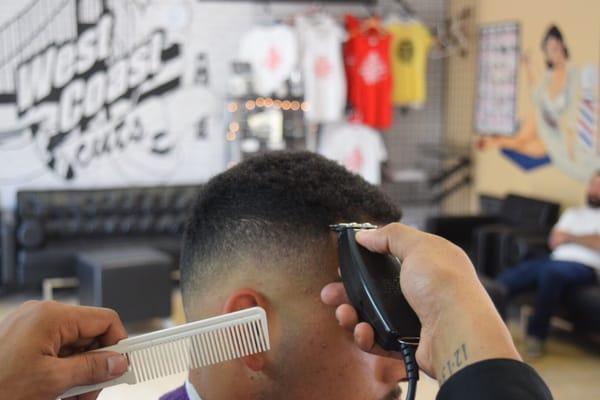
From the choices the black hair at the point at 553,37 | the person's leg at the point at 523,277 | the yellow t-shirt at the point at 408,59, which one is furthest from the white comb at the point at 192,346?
the yellow t-shirt at the point at 408,59

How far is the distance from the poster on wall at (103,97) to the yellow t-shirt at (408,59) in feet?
5.49

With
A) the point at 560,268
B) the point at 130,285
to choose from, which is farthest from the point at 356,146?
the point at 130,285

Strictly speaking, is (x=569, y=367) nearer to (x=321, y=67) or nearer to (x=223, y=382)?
(x=321, y=67)

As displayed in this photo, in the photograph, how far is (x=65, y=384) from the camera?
945 millimetres

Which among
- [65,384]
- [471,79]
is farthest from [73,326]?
[471,79]

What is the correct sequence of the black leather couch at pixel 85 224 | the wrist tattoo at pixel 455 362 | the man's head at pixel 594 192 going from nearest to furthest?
the wrist tattoo at pixel 455 362, the man's head at pixel 594 192, the black leather couch at pixel 85 224

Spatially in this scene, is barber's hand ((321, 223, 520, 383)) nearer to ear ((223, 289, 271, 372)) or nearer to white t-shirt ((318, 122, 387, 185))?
ear ((223, 289, 271, 372))

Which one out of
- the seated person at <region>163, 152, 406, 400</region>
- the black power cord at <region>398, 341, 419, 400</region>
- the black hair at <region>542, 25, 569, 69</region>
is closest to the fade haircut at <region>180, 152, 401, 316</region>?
the seated person at <region>163, 152, 406, 400</region>

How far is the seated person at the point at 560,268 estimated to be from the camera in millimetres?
4637

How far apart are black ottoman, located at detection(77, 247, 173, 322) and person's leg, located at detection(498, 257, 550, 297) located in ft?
7.12

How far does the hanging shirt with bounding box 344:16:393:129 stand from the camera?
6.71 m

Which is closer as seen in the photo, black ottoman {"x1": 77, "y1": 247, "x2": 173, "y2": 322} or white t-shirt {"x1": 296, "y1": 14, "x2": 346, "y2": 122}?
black ottoman {"x1": 77, "y1": 247, "x2": 173, "y2": 322}

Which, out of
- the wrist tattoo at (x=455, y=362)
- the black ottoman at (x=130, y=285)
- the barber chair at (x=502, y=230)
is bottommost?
the black ottoman at (x=130, y=285)

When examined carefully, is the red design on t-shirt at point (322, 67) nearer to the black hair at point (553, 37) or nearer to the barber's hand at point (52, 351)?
the black hair at point (553, 37)
